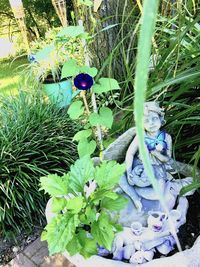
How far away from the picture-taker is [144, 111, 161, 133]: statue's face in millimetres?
1047

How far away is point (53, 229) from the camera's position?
39.9 inches

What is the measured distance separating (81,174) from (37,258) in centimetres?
67

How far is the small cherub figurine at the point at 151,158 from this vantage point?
1.06 meters

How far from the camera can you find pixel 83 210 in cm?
108

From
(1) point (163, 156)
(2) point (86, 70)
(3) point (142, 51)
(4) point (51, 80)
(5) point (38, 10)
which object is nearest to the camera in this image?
(3) point (142, 51)

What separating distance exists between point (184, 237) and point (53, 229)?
462 mm

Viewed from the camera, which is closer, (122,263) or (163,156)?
(122,263)

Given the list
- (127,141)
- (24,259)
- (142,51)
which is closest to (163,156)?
(127,141)

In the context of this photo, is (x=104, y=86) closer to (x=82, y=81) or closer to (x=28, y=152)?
(x=82, y=81)

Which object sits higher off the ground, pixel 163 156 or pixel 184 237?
pixel 163 156

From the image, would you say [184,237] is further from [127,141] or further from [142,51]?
[142,51]

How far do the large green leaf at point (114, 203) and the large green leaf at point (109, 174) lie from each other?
2.0 inches

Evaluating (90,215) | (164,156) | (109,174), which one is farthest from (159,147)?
(90,215)

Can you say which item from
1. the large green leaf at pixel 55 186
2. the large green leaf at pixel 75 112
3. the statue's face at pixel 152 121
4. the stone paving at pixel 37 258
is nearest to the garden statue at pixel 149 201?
the statue's face at pixel 152 121
